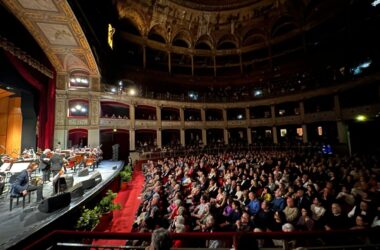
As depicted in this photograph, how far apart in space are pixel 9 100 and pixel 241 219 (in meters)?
14.9

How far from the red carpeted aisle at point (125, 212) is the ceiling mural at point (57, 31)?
8.85 metres

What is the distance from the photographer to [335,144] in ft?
48.2

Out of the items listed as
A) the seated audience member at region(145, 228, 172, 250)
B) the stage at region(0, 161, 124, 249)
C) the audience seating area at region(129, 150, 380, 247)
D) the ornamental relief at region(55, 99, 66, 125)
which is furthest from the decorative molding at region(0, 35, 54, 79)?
the seated audience member at region(145, 228, 172, 250)

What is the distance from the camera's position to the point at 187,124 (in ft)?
66.0

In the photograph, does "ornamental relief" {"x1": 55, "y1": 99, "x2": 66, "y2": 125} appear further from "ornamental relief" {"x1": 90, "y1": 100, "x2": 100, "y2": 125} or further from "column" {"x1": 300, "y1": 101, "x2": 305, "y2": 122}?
"column" {"x1": 300, "y1": 101, "x2": 305, "y2": 122}

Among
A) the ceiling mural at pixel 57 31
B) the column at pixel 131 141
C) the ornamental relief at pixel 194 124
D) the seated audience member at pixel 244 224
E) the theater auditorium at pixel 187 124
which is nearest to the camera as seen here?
the seated audience member at pixel 244 224

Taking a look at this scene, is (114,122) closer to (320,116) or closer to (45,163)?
(45,163)

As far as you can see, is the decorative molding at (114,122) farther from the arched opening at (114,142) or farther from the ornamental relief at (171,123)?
the ornamental relief at (171,123)

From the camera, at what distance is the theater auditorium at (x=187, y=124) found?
3.51 metres

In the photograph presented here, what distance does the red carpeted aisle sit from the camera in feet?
16.7

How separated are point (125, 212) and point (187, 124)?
1411 cm

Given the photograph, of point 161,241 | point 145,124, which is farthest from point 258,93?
point 161,241

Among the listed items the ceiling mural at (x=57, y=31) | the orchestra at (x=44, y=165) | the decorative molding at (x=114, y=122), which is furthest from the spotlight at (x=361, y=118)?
the ceiling mural at (x=57, y=31)

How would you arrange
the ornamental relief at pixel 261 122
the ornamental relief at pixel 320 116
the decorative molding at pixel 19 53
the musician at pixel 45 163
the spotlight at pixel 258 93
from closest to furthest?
the musician at pixel 45 163
the decorative molding at pixel 19 53
the ornamental relief at pixel 320 116
the ornamental relief at pixel 261 122
the spotlight at pixel 258 93
